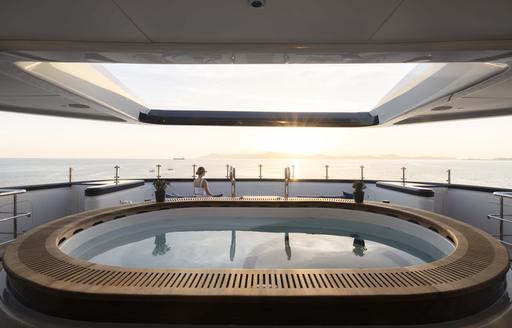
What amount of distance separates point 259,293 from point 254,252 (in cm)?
184

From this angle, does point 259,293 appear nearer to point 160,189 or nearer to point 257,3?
point 257,3

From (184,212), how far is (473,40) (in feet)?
12.8

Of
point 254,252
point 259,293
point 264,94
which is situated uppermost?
point 264,94

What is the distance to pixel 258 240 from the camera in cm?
373

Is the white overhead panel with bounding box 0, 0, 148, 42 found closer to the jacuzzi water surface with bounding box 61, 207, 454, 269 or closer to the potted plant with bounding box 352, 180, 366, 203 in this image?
the jacuzzi water surface with bounding box 61, 207, 454, 269

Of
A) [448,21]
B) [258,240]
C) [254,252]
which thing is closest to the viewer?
[448,21]

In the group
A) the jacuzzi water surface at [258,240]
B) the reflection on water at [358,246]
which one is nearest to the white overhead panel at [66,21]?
the jacuzzi water surface at [258,240]

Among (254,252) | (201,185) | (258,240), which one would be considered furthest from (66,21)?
(201,185)

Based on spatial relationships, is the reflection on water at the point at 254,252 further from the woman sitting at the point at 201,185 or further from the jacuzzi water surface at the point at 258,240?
the woman sitting at the point at 201,185

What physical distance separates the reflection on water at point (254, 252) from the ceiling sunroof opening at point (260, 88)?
2991mm

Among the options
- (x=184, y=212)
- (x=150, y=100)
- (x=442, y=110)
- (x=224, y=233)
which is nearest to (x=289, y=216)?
(x=224, y=233)

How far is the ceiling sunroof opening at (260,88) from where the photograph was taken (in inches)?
211

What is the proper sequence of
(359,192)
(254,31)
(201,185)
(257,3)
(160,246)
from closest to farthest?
1. (257,3)
2. (254,31)
3. (160,246)
4. (359,192)
5. (201,185)

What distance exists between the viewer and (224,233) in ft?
13.2
